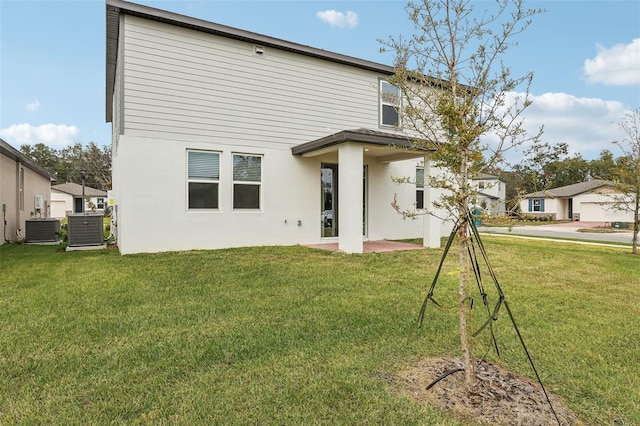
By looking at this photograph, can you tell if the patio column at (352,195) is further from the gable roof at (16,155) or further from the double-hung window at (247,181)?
the gable roof at (16,155)

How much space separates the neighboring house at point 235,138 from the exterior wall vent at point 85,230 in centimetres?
144

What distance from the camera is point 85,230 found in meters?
Answer: 9.67

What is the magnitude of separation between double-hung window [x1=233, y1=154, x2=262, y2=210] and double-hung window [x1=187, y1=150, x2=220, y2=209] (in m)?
0.48

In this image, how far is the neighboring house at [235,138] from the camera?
8.16 meters

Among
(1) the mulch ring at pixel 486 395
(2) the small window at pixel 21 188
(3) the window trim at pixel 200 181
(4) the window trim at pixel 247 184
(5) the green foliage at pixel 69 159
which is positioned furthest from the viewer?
(5) the green foliage at pixel 69 159

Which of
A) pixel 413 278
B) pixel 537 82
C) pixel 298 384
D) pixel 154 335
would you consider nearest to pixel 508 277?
pixel 413 278

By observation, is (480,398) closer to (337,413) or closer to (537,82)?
(337,413)

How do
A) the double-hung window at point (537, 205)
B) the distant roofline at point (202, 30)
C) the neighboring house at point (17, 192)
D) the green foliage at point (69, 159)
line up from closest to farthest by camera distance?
the distant roofline at point (202, 30) < the neighboring house at point (17, 192) < the double-hung window at point (537, 205) < the green foliage at point (69, 159)

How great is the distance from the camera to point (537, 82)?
2.81 metres

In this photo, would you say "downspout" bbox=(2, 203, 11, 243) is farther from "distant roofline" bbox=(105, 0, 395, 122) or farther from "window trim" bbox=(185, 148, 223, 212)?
"window trim" bbox=(185, 148, 223, 212)

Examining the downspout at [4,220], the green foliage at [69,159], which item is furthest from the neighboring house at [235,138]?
the green foliage at [69,159]

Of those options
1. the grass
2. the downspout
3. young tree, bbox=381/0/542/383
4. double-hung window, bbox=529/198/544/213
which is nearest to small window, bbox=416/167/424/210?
the grass

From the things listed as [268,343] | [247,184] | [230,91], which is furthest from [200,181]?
[268,343]

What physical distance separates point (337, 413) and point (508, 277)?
16.8 feet
